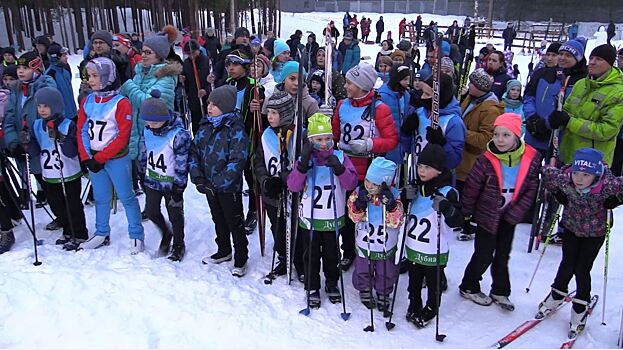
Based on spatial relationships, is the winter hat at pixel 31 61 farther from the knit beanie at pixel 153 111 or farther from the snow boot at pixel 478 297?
the snow boot at pixel 478 297

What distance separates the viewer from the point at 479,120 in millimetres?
5160

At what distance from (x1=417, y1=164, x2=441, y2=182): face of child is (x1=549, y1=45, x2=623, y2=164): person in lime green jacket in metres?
1.73

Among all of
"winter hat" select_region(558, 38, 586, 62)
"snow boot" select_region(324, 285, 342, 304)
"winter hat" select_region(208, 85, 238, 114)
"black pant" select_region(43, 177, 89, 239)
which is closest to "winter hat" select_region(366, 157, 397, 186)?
"snow boot" select_region(324, 285, 342, 304)

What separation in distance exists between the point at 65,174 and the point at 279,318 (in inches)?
118

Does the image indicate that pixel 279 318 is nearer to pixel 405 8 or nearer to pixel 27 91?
pixel 27 91

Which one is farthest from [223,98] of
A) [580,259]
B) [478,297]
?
[580,259]

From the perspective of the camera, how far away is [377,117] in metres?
4.71

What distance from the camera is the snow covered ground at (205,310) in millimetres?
3988

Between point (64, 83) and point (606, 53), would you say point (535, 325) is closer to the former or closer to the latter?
point (606, 53)

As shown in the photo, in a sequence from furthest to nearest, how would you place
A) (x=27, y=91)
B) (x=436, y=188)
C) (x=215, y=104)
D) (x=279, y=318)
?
(x=27, y=91)
(x=215, y=104)
(x=279, y=318)
(x=436, y=188)

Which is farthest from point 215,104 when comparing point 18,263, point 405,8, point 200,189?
point 405,8

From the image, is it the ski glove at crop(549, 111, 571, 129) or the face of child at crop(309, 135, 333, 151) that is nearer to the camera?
the face of child at crop(309, 135, 333, 151)

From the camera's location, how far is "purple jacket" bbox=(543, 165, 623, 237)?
3.84m

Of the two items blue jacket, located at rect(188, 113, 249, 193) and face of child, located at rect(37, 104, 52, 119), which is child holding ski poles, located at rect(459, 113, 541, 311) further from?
face of child, located at rect(37, 104, 52, 119)
